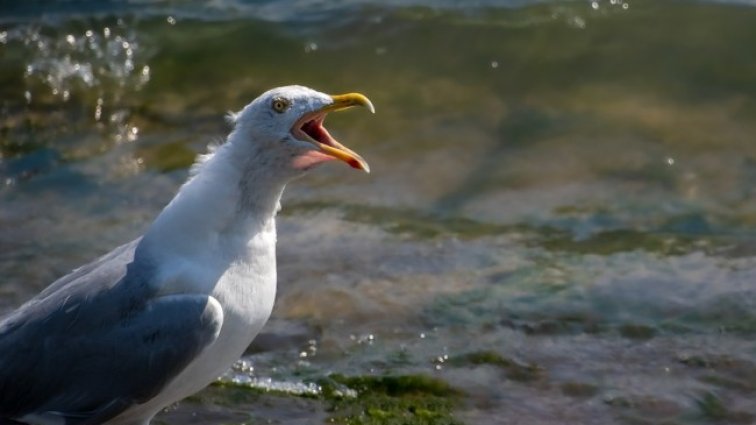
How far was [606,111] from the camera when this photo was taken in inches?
364

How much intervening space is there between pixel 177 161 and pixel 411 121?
1.52 metres

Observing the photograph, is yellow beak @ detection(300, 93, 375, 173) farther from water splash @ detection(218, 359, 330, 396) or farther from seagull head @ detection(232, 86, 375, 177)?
water splash @ detection(218, 359, 330, 396)

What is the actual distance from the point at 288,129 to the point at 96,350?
3.10 ft

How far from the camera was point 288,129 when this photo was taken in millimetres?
4758

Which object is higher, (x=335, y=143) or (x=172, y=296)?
(x=335, y=143)

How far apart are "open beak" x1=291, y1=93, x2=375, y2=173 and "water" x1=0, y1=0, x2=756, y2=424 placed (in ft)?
4.23

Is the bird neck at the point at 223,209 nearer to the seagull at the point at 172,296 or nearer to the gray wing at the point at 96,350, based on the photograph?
the seagull at the point at 172,296

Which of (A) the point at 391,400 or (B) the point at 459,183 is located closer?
(A) the point at 391,400

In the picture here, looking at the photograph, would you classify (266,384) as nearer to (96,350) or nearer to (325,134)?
(96,350)

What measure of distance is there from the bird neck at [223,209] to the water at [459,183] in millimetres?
1076

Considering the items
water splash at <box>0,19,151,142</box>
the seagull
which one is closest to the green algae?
the seagull

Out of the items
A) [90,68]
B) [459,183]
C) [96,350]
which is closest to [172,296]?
[96,350]

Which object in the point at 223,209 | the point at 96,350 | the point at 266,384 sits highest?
the point at 223,209

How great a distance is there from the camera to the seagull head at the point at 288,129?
187 inches
